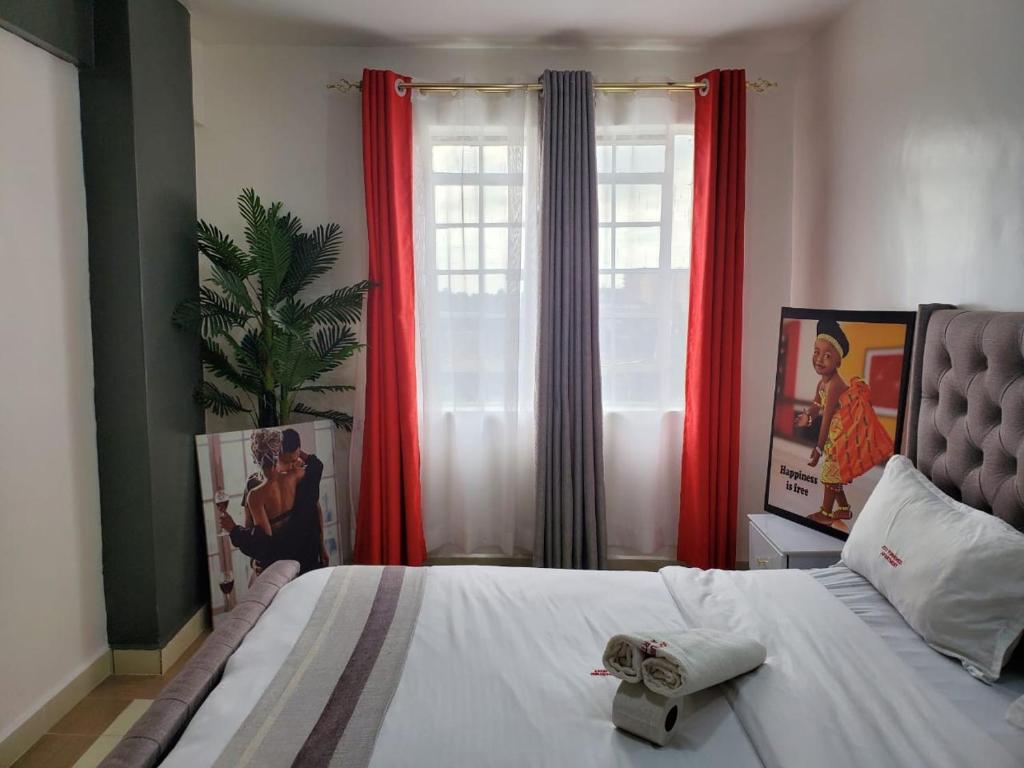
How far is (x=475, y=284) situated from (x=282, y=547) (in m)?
1.42

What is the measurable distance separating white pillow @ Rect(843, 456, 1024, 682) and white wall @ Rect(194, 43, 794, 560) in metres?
1.99

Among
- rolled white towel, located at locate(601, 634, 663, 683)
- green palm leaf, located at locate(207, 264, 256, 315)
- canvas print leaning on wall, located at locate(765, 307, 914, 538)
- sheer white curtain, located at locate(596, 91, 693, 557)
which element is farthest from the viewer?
sheer white curtain, located at locate(596, 91, 693, 557)

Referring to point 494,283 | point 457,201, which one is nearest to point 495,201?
point 457,201

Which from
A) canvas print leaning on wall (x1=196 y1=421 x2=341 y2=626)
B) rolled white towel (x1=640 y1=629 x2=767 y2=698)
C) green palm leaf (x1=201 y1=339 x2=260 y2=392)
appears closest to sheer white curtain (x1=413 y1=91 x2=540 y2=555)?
canvas print leaning on wall (x1=196 y1=421 x2=341 y2=626)

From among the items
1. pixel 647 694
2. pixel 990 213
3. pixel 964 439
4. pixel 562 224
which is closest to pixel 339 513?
pixel 562 224

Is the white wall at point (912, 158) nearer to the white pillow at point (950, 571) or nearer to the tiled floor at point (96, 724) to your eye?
the white pillow at point (950, 571)

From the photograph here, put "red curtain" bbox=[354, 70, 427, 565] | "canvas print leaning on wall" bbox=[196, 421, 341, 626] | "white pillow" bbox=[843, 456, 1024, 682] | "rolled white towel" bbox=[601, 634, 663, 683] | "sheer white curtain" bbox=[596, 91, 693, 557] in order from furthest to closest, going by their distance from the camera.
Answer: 1. "sheer white curtain" bbox=[596, 91, 693, 557]
2. "red curtain" bbox=[354, 70, 427, 565]
3. "canvas print leaning on wall" bbox=[196, 421, 341, 626]
4. "white pillow" bbox=[843, 456, 1024, 682]
5. "rolled white towel" bbox=[601, 634, 663, 683]

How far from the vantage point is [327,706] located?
142 centimetres

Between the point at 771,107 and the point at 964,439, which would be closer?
the point at 964,439

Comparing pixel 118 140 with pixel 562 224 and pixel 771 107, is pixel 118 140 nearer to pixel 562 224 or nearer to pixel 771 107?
pixel 562 224

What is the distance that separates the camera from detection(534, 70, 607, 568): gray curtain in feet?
10.3

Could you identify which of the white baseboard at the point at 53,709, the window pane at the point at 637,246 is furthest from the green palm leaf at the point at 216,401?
the window pane at the point at 637,246

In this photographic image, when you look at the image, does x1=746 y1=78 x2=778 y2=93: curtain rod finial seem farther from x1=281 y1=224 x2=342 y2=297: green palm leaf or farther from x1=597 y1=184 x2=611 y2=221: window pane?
x1=281 y1=224 x2=342 y2=297: green palm leaf

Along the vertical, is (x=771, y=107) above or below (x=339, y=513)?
above
